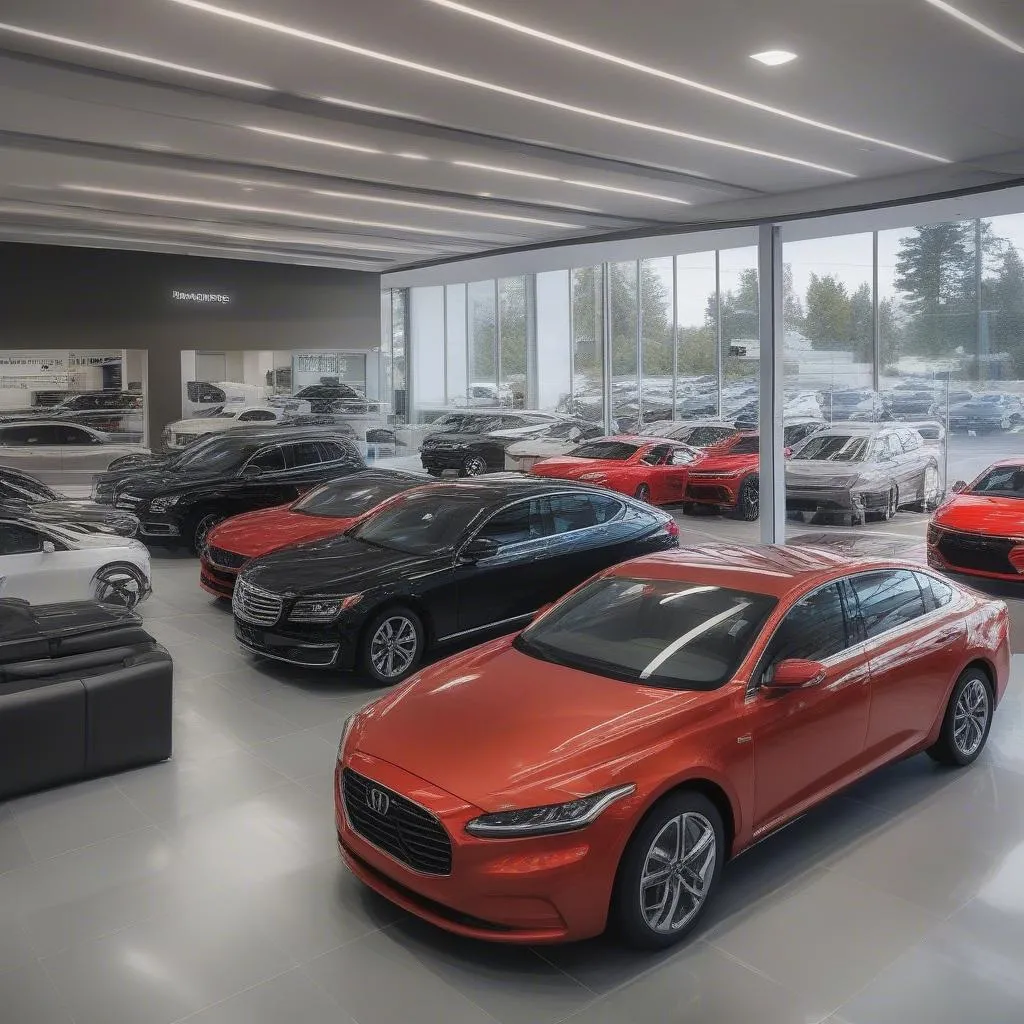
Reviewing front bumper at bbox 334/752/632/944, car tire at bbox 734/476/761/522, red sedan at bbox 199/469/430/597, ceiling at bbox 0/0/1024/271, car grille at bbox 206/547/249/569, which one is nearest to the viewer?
front bumper at bbox 334/752/632/944

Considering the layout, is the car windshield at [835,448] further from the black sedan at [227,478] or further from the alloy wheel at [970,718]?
the alloy wheel at [970,718]

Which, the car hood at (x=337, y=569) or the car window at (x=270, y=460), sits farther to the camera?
the car window at (x=270, y=460)

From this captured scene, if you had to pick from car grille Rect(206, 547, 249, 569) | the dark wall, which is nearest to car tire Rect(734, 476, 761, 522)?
the dark wall

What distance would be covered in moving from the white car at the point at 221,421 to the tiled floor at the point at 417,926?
33.5 ft

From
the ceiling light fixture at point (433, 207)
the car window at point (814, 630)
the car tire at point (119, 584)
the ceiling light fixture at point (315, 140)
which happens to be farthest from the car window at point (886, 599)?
the ceiling light fixture at point (433, 207)

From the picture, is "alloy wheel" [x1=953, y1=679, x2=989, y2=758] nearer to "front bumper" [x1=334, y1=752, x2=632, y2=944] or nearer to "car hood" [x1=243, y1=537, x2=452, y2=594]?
"front bumper" [x1=334, y1=752, x2=632, y2=944]

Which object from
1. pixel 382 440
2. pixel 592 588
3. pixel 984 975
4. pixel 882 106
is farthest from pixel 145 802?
pixel 382 440

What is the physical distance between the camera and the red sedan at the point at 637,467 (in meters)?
15.7

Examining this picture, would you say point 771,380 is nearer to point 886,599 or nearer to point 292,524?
point 292,524

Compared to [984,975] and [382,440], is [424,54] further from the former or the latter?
[382,440]

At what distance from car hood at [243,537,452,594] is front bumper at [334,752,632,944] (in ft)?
11.8

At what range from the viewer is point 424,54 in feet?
19.1

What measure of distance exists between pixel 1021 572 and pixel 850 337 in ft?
23.6

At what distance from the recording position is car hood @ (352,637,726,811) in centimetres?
363
